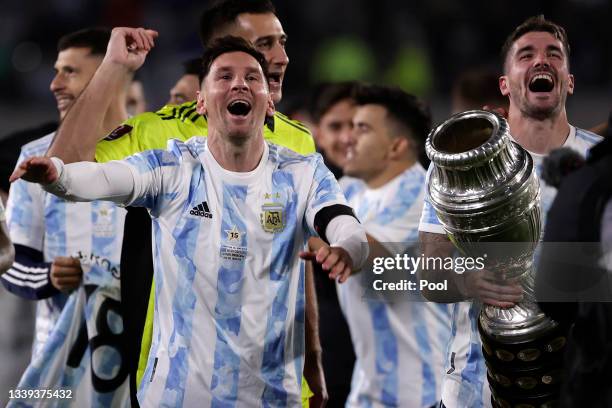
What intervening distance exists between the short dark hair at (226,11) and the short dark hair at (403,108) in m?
1.61

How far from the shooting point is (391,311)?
611cm

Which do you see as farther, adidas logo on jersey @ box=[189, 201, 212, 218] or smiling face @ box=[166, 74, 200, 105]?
smiling face @ box=[166, 74, 200, 105]

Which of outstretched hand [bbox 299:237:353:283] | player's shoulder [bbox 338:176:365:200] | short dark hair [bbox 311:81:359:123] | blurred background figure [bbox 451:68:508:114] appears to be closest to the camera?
outstretched hand [bbox 299:237:353:283]

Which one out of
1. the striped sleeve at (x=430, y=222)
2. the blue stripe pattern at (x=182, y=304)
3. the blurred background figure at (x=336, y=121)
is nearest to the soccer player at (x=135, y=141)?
the blue stripe pattern at (x=182, y=304)

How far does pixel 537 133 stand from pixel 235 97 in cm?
113

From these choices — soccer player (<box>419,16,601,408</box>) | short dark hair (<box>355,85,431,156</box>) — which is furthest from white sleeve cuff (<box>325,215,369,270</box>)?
short dark hair (<box>355,85,431,156</box>)

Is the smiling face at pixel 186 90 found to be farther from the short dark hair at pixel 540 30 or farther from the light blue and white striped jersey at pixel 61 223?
the short dark hair at pixel 540 30

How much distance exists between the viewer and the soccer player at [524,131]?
13.4ft

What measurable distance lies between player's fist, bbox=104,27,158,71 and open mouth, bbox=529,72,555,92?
140cm

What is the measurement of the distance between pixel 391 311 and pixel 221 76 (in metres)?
2.54

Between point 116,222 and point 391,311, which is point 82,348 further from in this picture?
point 391,311

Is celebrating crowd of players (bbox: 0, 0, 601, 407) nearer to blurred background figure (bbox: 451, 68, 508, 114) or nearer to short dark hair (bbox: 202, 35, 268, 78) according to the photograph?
short dark hair (bbox: 202, 35, 268, 78)

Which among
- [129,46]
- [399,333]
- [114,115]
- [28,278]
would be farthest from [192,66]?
[399,333]

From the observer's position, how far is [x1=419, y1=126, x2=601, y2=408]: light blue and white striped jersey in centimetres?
408
